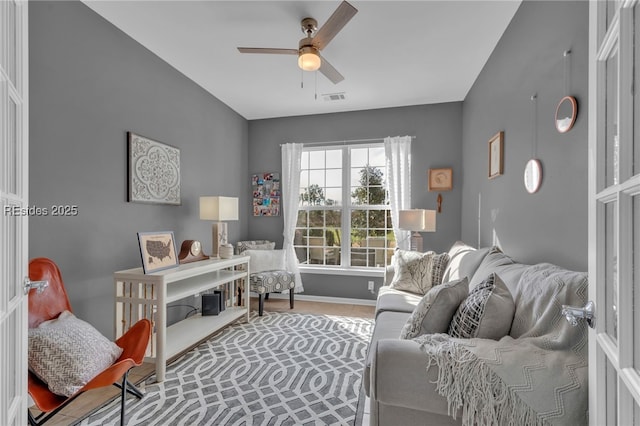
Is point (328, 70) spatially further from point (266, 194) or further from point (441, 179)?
point (266, 194)

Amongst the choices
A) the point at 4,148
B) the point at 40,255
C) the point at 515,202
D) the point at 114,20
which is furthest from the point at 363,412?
the point at 114,20

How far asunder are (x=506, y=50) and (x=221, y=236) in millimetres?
3186

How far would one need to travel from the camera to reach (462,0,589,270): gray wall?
5.07 feet

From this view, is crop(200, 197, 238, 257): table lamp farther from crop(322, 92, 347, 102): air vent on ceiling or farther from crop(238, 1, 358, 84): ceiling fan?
crop(322, 92, 347, 102): air vent on ceiling

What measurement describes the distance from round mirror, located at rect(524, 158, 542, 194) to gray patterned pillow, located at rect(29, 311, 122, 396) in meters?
2.68

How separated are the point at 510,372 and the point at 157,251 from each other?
8.03 ft

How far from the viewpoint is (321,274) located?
4445 mm

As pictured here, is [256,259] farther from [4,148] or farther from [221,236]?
[4,148]

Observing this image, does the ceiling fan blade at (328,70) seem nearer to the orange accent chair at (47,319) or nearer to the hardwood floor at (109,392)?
the orange accent chair at (47,319)

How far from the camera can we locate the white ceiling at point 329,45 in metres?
2.26

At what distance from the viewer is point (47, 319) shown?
1654 millimetres

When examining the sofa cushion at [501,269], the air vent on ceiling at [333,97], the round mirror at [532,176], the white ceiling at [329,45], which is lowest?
the sofa cushion at [501,269]

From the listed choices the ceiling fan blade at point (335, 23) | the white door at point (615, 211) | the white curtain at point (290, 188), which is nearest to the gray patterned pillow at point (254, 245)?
the white curtain at point (290, 188)

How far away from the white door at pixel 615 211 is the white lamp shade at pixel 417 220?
9.42ft
